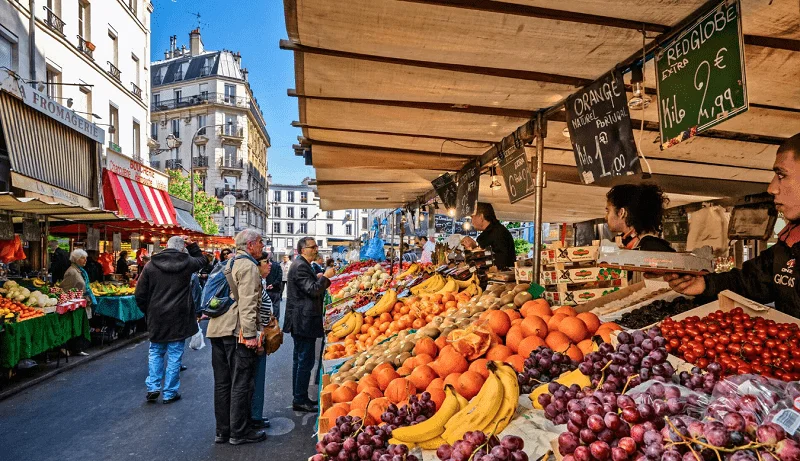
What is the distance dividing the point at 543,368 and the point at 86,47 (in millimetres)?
19363

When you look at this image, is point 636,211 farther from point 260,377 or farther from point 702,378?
point 260,377

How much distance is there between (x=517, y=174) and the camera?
5.09 metres

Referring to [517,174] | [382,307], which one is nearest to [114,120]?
[382,307]

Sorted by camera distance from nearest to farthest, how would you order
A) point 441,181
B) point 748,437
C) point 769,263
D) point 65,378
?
point 748,437 < point 769,263 < point 65,378 < point 441,181

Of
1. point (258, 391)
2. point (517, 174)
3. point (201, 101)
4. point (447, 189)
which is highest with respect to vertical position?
point (201, 101)

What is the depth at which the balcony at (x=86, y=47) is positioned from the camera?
15.6m

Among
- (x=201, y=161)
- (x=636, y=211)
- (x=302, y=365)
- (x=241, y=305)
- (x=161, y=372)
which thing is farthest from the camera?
(x=201, y=161)

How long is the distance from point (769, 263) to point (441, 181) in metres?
5.80

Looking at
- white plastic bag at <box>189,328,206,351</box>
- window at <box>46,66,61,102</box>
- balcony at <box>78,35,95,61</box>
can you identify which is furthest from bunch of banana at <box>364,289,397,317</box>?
balcony at <box>78,35,95,61</box>

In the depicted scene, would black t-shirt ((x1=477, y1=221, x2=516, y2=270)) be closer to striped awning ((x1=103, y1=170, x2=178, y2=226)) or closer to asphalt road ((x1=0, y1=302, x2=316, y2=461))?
asphalt road ((x1=0, y1=302, x2=316, y2=461))

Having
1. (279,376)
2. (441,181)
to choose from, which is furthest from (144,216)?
(441,181)

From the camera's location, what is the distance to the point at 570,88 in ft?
12.1

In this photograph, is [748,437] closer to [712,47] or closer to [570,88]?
[712,47]

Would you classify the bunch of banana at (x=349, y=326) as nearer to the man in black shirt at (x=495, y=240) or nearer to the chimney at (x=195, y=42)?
the man in black shirt at (x=495, y=240)
